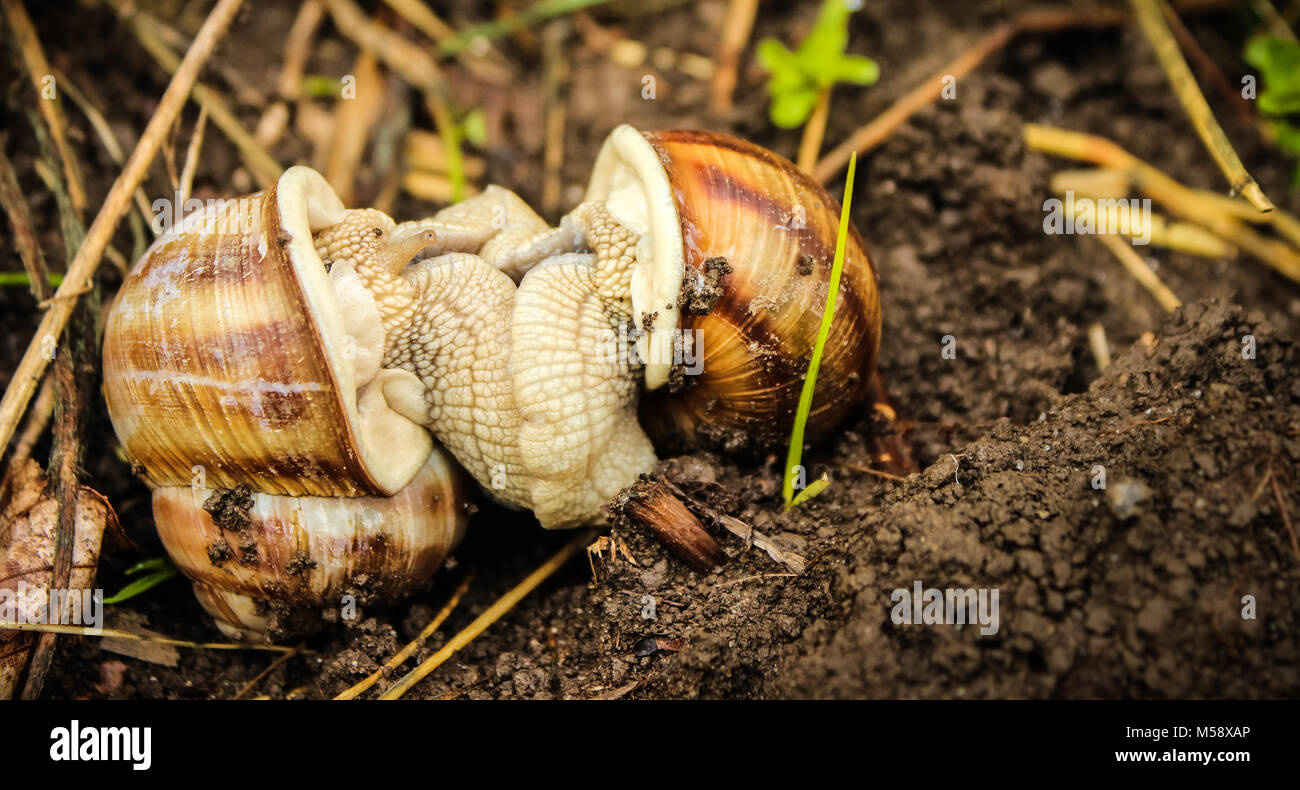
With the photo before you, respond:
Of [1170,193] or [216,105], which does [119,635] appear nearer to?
[216,105]

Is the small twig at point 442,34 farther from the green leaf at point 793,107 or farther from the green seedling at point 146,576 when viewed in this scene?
the green seedling at point 146,576

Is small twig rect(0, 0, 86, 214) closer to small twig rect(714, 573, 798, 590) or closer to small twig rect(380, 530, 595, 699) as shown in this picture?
small twig rect(380, 530, 595, 699)

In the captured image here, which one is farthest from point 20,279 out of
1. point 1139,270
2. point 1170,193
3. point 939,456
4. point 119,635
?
point 1170,193

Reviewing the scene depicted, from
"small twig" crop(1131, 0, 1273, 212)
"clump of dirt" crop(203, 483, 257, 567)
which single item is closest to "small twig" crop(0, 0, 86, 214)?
"clump of dirt" crop(203, 483, 257, 567)
